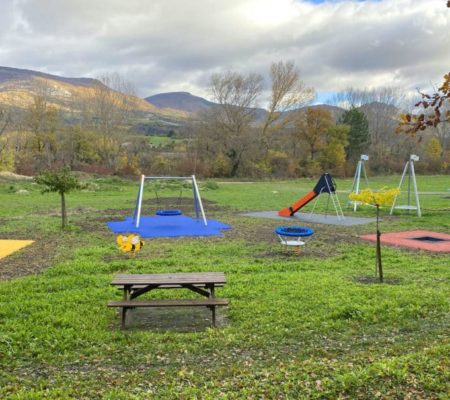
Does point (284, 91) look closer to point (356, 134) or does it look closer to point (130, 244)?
point (356, 134)

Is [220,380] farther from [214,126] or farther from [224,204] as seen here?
[214,126]

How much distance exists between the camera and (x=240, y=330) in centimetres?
498

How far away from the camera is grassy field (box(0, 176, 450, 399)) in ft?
11.9

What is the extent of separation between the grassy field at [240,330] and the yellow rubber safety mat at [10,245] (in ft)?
1.03

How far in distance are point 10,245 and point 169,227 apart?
476 cm

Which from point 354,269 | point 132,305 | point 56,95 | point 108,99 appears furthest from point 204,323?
point 56,95

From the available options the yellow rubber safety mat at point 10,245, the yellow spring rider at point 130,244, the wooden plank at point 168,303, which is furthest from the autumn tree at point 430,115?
the yellow rubber safety mat at point 10,245

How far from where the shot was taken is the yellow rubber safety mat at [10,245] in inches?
382

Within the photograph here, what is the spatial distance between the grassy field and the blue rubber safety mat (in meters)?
2.82

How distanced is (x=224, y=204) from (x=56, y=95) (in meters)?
35.4

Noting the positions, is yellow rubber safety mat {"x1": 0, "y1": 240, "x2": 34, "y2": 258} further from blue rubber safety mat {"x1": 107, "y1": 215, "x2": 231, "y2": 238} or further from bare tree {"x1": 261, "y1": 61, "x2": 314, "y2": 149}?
bare tree {"x1": 261, "y1": 61, "x2": 314, "y2": 149}

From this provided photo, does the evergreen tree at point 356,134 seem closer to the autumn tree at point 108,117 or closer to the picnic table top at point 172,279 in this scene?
the autumn tree at point 108,117

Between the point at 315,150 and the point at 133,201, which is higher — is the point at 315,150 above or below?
above

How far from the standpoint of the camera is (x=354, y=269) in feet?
26.8
